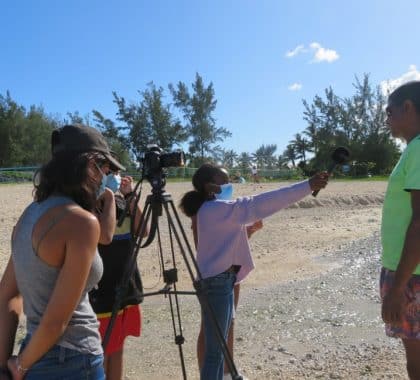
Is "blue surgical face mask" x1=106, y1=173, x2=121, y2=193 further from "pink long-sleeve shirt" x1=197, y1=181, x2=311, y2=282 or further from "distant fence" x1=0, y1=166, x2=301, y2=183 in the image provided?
"distant fence" x1=0, y1=166, x2=301, y2=183

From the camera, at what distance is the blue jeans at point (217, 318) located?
8.70ft

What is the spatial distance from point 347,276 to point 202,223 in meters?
4.53

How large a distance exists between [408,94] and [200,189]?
4.50 feet

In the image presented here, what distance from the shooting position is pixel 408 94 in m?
2.30

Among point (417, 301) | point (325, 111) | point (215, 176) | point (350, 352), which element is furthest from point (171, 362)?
point (325, 111)

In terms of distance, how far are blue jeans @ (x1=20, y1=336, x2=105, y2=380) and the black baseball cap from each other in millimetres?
758

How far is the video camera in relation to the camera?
2336 mm

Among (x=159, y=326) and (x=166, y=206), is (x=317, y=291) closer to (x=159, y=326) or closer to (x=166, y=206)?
(x=159, y=326)

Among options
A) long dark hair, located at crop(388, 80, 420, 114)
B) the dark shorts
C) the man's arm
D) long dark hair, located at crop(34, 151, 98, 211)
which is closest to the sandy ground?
the dark shorts

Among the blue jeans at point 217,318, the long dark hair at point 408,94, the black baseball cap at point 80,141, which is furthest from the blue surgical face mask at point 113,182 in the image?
the long dark hair at point 408,94

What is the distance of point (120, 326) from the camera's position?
2.88 metres

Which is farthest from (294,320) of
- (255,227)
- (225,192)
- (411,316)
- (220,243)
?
(411,316)

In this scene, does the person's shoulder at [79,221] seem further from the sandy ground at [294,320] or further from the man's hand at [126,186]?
the sandy ground at [294,320]

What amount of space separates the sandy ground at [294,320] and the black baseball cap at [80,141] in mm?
2329
